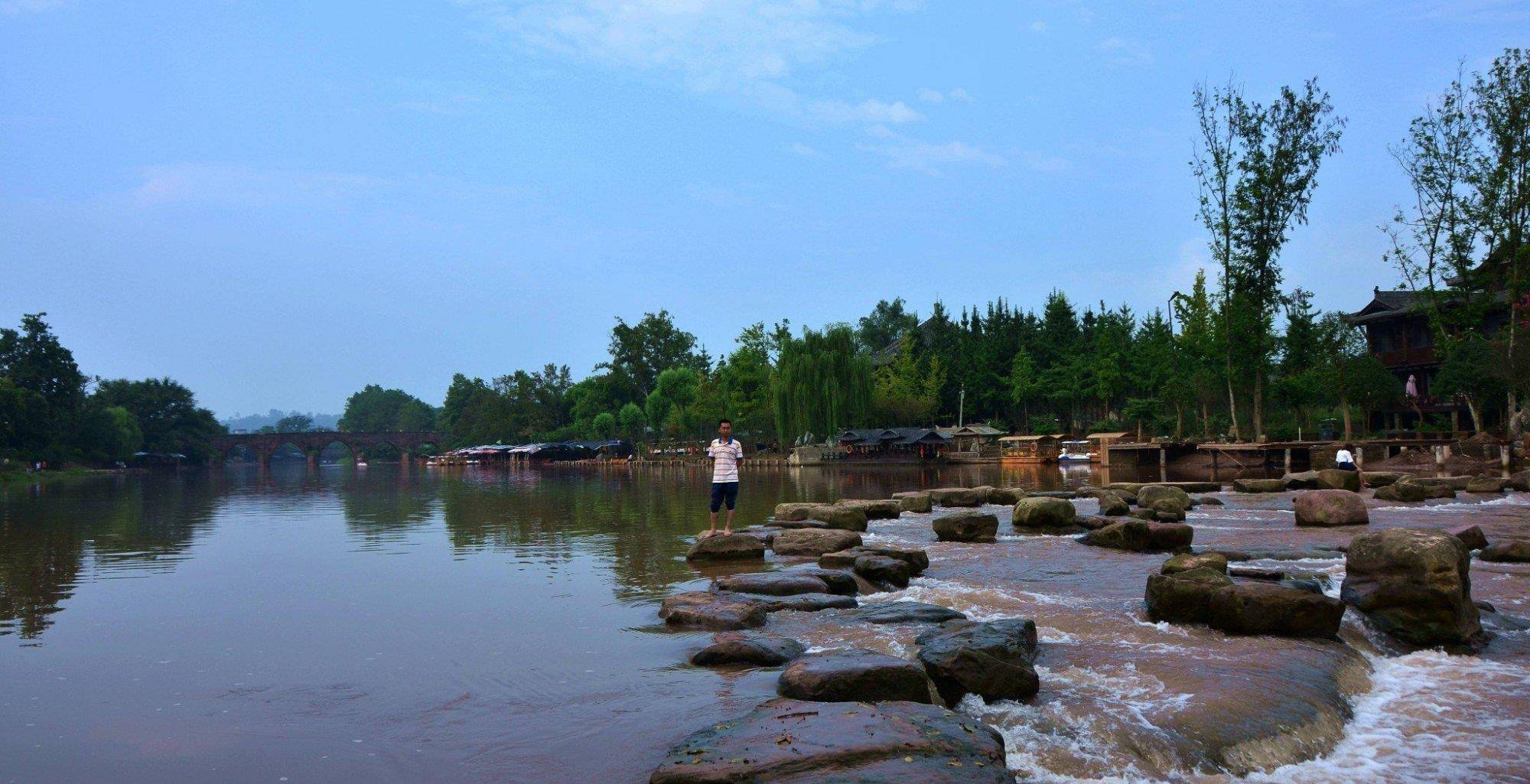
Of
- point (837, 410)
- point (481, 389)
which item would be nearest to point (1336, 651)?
point (837, 410)

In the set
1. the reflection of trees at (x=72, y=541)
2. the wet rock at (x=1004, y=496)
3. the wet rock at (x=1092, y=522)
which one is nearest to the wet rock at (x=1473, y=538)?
the wet rock at (x=1092, y=522)

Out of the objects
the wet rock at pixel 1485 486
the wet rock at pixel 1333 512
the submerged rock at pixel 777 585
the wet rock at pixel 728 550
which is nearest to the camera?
the submerged rock at pixel 777 585

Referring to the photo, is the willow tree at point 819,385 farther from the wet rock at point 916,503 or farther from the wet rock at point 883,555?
the wet rock at point 883,555

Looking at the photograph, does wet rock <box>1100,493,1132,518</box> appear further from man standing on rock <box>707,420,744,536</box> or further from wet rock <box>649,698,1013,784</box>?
wet rock <box>649,698,1013,784</box>

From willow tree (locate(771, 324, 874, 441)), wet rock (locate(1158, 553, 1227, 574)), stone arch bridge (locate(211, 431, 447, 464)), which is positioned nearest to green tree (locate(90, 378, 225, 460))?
stone arch bridge (locate(211, 431, 447, 464))

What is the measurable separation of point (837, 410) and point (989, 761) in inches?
2408

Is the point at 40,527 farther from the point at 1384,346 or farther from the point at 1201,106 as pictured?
the point at 1384,346

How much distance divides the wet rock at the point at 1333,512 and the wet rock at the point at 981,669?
38.8 ft

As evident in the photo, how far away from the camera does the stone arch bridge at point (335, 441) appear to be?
148 metres

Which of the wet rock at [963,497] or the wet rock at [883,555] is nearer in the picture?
the wet rock at [883,555]

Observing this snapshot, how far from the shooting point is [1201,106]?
4288cm

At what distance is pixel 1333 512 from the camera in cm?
1603

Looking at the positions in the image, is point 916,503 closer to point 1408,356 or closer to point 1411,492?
point 1411,492

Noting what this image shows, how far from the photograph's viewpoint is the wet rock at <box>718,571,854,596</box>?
988cm
